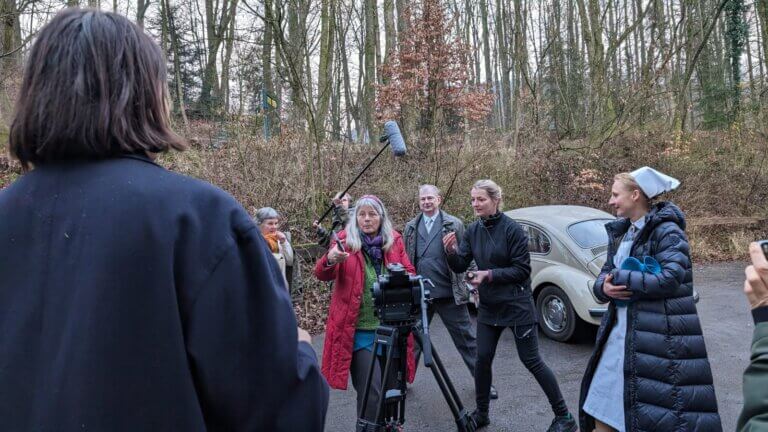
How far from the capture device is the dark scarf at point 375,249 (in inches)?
165

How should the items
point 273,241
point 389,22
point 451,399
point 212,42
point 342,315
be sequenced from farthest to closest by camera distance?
1. point 212,42
2. point 389,22
3. point 273,241
4. point 342,315
5. point 451,399

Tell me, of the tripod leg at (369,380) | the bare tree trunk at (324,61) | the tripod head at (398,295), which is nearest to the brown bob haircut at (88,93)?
the tripod head at (398,295)

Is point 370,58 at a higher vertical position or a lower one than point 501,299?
higher

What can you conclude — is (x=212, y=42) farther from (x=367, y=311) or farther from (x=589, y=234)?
(x=367, y=311)

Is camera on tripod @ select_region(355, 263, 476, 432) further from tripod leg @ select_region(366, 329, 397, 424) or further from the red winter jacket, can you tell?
the red winter jacket

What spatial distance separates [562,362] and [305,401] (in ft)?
18.1

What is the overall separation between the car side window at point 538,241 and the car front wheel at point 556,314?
526 millimetres

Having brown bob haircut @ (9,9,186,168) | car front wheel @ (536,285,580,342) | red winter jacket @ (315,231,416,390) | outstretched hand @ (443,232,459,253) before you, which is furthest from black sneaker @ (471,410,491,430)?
brown bob haircut @ (9,9,186,168)

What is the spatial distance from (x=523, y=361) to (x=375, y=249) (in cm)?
146

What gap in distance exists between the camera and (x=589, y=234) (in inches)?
279

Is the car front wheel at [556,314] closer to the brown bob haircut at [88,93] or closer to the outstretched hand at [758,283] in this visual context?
the outstretched hand at [758,283]

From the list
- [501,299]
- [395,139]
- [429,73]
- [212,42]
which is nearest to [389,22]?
[429,73]

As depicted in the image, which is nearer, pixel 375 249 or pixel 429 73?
pixel 375 249

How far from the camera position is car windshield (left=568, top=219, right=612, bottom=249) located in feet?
22.9
